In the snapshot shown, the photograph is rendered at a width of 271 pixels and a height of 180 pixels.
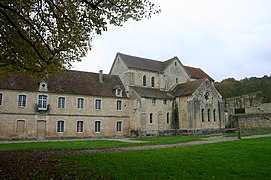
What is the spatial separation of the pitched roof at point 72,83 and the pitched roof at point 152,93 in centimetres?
248

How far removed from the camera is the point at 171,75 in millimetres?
38469

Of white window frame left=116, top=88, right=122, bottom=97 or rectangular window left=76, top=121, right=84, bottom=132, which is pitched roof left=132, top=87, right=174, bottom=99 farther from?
rectangular window left=76, top=121, right=84, bottom=132

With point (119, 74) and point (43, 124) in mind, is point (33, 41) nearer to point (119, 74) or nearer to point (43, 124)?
point (43, 124)

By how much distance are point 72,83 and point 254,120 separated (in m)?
26.5

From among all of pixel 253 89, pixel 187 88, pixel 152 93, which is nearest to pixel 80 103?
pixel 152 93

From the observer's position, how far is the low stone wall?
34.0 m

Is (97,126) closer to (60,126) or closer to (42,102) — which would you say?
(60,126)

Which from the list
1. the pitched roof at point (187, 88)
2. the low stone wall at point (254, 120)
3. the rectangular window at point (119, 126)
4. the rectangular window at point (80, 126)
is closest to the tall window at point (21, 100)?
the rectangular window at point (80, 126)

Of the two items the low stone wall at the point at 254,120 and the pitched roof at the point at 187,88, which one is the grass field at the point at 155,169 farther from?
the low stone wall at the point at 254,120

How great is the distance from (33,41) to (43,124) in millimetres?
17806

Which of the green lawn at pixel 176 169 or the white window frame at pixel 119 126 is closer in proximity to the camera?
the green lawn at pixel 176 169

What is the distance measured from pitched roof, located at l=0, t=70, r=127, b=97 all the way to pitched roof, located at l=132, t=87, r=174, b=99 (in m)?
2.48

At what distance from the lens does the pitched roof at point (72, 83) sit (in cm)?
2620

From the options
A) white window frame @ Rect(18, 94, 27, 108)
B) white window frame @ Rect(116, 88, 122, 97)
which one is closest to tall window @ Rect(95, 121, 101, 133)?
white window frame @ Rect(116, 88, 122, 97)
